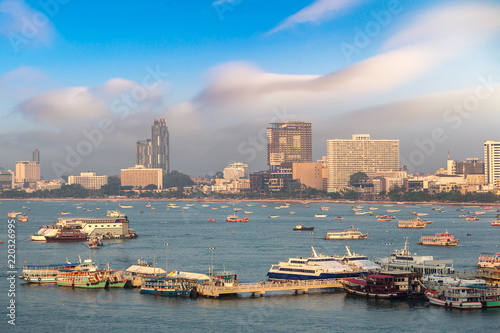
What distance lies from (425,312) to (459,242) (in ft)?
99.8

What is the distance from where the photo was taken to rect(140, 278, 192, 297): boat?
34.0 m

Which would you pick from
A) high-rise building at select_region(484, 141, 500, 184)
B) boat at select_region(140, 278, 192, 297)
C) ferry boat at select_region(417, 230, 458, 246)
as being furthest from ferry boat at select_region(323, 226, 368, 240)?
high-rise building at select_region(484, 141, 500, 184)

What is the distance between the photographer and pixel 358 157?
193 metres

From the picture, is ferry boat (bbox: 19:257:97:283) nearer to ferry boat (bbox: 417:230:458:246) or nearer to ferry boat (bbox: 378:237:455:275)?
ferry boat (bbox: 378:237:455:275)

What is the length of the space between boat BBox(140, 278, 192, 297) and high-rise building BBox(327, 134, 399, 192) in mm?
156961

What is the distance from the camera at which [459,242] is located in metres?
59.4

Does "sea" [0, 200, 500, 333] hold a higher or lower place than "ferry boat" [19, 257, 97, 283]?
lower

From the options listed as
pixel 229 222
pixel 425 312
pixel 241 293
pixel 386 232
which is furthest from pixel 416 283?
pixel 229 222

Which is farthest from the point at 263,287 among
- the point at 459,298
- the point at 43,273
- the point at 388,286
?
the point at 43,273

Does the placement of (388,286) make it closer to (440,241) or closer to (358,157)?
(440,241)

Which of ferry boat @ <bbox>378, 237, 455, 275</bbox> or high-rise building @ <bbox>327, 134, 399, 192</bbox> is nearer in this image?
ferry boat @ <bbox>378, 237, 455, 275</bbox>

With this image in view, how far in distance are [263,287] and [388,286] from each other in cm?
565

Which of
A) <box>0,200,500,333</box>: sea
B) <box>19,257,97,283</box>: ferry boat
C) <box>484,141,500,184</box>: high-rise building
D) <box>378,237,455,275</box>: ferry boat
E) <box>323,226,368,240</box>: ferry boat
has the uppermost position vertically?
<box>484,141,500,184</box>: high-rise building

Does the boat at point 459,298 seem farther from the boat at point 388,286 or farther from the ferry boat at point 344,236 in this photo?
the ferry boat at point 344,236
